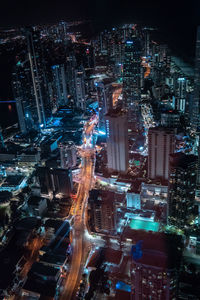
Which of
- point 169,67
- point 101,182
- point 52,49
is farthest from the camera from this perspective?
point 169,67

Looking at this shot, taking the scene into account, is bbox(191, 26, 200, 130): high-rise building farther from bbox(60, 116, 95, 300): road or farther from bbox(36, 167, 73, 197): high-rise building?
bbox(36, 167, 73, 197): high-rise building

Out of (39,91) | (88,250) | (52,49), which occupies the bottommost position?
(88,250)

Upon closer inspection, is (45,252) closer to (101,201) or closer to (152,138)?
(101,201)

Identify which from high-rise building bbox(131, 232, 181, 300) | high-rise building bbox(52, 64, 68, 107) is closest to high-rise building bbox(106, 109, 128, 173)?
high-rise building bbox(131, 232, 181, 300)

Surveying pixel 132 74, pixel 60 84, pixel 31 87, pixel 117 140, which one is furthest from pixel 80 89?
pixel 117 140

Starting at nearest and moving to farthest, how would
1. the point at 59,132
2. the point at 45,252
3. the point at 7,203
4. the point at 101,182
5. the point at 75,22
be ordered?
the point at 45,252, the point at 7,203, the point at 101,182, the point at 75,22, the point at 59,132

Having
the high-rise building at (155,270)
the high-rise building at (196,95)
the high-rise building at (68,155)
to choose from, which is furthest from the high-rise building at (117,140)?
the high-rise building at (155,270)

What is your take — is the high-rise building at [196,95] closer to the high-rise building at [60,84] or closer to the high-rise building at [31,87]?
the high-rise building at [31,87]

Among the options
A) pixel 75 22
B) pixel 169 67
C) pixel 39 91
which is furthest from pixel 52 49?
pixel 169 67
